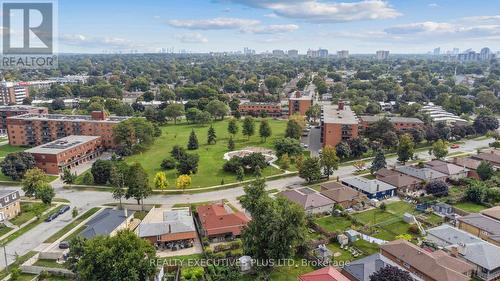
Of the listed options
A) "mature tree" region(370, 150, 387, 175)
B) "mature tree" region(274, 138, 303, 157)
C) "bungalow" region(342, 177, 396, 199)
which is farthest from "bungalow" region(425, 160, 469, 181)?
"mature tree" region(274, 138, 303, 157)

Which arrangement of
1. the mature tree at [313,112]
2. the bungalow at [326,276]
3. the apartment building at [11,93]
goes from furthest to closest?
the apartment building at [11,93] → the mature tree at [313,112] → the bungalow at [326,276]

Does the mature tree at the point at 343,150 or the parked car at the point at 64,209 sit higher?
the mature tree at the point at 343,150

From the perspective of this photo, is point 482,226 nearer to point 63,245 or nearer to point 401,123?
point 63,245

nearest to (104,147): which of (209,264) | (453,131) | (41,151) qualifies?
(41,151)

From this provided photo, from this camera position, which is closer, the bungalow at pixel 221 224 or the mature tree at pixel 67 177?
the bungalow at pixel 221 224

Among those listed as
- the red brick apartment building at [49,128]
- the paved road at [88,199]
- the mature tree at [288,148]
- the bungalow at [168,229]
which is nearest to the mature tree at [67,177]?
the paved road at [88,199]

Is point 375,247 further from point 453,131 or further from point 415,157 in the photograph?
point 453,131

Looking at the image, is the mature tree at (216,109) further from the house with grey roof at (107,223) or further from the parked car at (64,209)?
the house with grey roof at (107,223)
